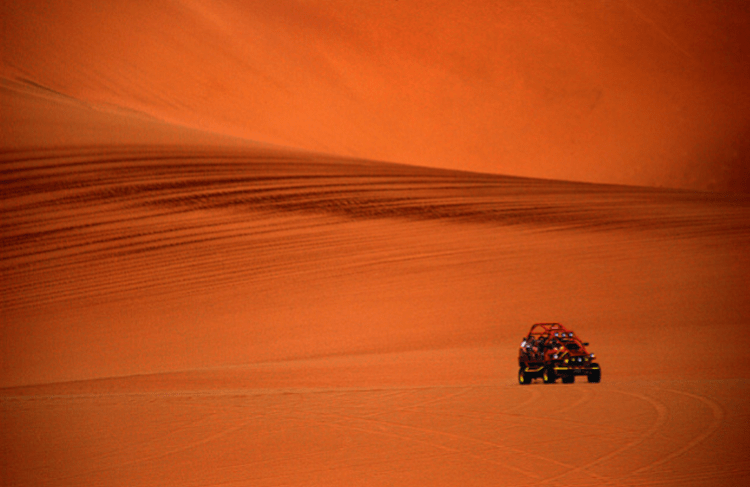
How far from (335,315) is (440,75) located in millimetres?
21956

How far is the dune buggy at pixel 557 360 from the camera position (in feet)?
33.0

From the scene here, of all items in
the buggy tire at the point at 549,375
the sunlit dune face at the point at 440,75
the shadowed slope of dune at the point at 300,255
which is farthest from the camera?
the sunlit dune face at the point at 440,75

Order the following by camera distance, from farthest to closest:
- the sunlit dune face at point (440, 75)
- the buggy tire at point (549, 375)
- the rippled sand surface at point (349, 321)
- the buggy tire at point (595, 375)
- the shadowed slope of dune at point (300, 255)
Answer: the sunlit dune face at point (440, 75) < the shadowed slope of dune at point (300, 255) < the buggy tire at point (549, 375) < the buggy tire at point (595, 375) < the rippled sand surface at point (349, 321)

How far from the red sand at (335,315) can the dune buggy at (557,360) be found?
34cm

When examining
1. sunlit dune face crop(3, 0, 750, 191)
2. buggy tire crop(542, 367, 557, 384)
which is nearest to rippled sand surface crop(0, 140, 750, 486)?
buggy tire crop(542, 367, 557, 384)

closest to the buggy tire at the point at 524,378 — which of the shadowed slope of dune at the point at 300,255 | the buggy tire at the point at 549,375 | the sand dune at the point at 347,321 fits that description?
the buggy tire at the point at 549,375

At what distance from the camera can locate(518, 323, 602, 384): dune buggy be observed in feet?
33.0

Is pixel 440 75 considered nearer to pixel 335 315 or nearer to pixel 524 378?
pixel 335 315

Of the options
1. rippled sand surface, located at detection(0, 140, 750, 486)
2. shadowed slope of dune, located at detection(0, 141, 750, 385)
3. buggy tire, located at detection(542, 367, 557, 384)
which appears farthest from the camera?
shadowed slope of dune, located at detection(0, 141, 750, 385)

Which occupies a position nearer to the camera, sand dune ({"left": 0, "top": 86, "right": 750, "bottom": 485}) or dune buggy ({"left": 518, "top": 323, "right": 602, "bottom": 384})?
sand dune ({"left": 0, "top": 86, "right": 750, "bottom": 485})

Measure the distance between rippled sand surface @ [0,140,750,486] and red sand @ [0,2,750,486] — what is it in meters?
0.05

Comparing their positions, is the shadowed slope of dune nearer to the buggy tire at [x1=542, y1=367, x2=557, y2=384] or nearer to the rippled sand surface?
the rippled sand surface

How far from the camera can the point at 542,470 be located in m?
5.69

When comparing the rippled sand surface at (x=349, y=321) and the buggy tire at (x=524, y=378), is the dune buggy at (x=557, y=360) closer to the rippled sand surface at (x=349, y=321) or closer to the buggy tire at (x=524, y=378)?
the buggy tire at (x=524, y=378)
